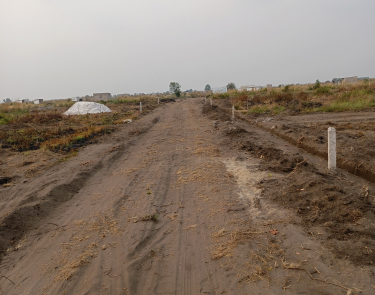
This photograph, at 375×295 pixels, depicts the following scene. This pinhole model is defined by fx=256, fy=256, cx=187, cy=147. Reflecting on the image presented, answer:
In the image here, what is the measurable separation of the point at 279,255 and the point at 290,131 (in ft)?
29.1

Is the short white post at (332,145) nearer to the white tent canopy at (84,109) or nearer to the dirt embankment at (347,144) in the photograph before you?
the dirt embankment at (347,144)

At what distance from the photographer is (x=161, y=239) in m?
4.08

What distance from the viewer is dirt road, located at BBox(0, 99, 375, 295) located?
10.1 feet

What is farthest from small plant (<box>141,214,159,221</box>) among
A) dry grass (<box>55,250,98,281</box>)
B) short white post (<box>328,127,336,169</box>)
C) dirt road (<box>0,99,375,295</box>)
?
short white post (<box>328,127,336,169</box>)

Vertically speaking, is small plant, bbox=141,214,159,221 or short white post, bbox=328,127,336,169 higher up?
short white post, bbox=328,127,336,169

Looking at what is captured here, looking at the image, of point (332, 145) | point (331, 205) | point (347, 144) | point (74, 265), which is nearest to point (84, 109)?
point (347, 144)

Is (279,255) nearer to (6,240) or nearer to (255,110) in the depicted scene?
(6,240)

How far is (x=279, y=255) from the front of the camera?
3422 mm

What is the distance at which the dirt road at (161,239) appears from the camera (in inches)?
121

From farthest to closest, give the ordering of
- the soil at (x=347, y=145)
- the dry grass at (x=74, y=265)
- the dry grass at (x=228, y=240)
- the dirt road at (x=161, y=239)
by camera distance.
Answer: the soil at (x=347, y=145) → the dry grass at (x=228, y=240) → the dry grass at (x=74, y=265) → the dirt road at (x=161, y=239)

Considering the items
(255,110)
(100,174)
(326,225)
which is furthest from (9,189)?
(255,110)

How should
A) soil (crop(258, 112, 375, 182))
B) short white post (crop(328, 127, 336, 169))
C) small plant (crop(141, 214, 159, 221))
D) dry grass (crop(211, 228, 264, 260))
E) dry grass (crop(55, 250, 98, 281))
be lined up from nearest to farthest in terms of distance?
1. dry grass (crop(55, 250, 98, 281))
2. dry grass (crop(211, 228, 264, 260))
3. small plant (crop(141, 214, 159, 221))
4. short white post (crop(328, 127, 336, 169))
5. soil (crop(258, 112, 375, 182))

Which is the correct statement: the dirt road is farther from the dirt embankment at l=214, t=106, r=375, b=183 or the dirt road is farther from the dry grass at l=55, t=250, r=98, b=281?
the dirt embankment at l=214, t=106, r=375, b=183

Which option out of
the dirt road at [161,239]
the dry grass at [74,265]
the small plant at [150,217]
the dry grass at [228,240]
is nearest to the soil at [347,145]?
the dirt road at [161,239]
